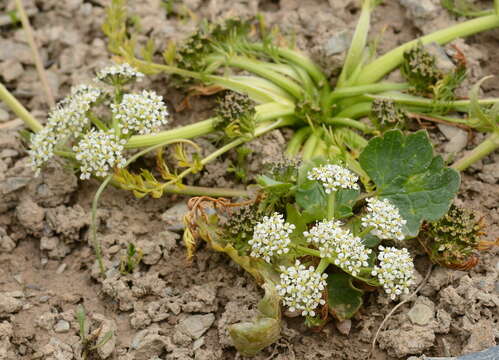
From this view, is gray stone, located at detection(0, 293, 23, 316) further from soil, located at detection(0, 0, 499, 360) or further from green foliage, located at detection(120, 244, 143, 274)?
green foliage, located at detection(120, 244, 143, 274)

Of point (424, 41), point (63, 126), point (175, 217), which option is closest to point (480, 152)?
point (424, 41)

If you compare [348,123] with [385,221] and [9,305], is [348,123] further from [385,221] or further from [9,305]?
[9,305]

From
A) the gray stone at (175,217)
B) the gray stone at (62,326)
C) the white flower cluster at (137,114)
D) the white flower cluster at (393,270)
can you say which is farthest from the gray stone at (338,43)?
the gray stone at (62,326)

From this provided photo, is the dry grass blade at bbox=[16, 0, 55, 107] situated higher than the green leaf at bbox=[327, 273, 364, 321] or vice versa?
the dry grass blade at bbox=[16, 0, 55, 107]

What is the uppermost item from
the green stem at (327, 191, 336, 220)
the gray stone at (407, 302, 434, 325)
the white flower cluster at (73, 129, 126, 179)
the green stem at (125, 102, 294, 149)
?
the white flower cluster at (73, 129, 126, 179)

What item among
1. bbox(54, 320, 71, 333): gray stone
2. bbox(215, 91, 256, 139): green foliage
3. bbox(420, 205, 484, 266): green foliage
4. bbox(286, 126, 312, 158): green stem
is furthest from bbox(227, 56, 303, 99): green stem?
bbox(54, 320, 71, 333): gray stone

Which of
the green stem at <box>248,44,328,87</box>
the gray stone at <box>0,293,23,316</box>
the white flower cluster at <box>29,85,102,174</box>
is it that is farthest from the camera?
the green stem at <box>248,44,328,87</box>
